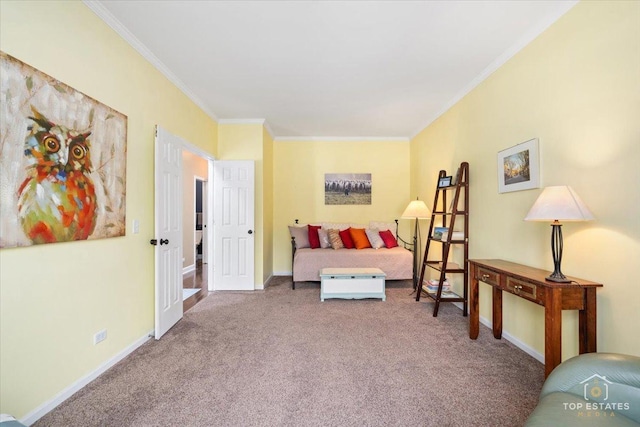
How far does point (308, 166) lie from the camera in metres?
5.64

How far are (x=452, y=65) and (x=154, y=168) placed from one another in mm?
3158

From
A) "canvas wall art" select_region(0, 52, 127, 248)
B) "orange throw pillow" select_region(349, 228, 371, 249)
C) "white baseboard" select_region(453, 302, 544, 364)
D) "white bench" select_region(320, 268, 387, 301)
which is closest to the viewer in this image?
"canvas wall art" select_region(0, 52, 127, 248)

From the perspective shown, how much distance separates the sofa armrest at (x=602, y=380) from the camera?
3.62 ft

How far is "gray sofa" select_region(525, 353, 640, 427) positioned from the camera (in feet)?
3.43

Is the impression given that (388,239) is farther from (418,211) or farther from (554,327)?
(554,327)

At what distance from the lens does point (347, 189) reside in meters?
5.70

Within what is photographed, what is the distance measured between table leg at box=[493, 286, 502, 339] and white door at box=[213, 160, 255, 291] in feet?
10.7

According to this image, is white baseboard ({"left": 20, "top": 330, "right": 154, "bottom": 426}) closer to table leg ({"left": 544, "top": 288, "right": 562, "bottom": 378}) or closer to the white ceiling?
the white ceiling

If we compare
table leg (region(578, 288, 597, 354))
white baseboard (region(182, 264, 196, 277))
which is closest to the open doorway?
white baseboard (region(182, 264, 196, 277))

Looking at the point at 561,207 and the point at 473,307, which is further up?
the point at 561,207

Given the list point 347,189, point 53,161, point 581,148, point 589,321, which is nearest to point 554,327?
point 589,321

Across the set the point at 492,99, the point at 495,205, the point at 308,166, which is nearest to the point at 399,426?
the point at 495,205

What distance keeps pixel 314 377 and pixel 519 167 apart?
2.48 metres

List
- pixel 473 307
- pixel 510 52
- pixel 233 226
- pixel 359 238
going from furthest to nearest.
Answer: pixel 359 238 → pixel 233 226 → pixel 473 307 → pixel 510 52
